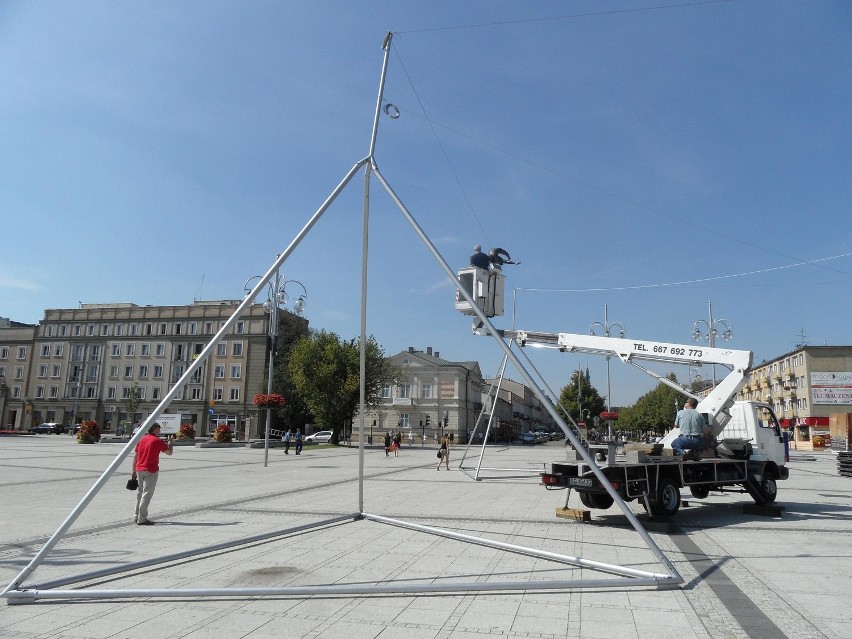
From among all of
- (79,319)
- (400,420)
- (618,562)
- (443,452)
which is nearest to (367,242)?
(618,562)

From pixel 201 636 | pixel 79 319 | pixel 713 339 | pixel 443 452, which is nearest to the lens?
pixel 201 636

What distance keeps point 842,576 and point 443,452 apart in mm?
20366

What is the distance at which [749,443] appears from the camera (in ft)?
46.2

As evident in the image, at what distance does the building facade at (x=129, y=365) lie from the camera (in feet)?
247

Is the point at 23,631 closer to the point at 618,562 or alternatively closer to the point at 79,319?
the point at 618,562

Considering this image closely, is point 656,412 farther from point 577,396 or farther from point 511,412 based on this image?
point 511,412

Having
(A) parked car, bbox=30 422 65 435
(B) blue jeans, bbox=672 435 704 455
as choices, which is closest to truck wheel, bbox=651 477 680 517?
(B) blue jeans, bbox=672 435 704 455

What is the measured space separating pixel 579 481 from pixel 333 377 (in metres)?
44.0

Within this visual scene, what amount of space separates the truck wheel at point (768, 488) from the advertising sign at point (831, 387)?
61.9m

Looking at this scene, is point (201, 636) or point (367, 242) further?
point (367, 242)

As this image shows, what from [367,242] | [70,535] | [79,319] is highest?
[79,319]

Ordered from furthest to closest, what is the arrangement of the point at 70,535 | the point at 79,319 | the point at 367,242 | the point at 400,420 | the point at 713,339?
the point at 79,319, the point at 400,420, the point at 713,339, the point at 367,242, the point at 70,535

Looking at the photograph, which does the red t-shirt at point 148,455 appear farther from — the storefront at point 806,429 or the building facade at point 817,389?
the storefront at point 806,429

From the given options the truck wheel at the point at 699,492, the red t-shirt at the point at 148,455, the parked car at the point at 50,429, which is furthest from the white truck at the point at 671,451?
the parked car at the point at 50,429
